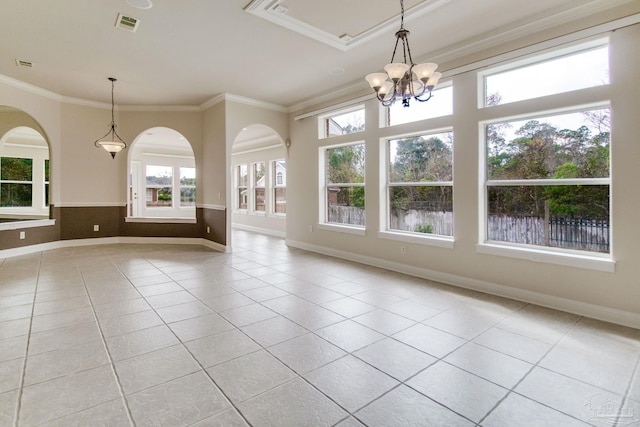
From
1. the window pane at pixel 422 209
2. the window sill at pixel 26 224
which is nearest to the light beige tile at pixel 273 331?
the window pane at pixel 422 209

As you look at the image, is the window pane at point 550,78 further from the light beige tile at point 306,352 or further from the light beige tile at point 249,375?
the light beige tile at point 249,375

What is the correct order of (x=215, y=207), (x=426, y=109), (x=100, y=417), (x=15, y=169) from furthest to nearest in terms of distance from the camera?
1. (x=15, y=169)
2. (x=215, y=207)
3. (x=426, y=109)
4. (x=100, y=417)

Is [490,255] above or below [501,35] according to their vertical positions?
below

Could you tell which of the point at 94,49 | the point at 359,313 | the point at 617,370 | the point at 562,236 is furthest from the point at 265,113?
the point at 617,370

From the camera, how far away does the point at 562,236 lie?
137 inches

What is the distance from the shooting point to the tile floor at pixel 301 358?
1.79m

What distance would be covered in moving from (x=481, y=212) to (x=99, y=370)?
13.3 feet

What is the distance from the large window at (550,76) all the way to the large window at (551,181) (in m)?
0.27

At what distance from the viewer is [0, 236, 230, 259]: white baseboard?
5.88m

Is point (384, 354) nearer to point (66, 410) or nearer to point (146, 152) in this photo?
point (66, 410)

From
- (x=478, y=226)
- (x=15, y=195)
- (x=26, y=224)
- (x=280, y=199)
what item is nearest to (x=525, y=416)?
(x=478, y=226)

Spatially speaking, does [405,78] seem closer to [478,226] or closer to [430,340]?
[478,226]

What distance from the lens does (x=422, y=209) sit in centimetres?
476

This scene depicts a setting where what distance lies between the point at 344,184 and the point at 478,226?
259cm
